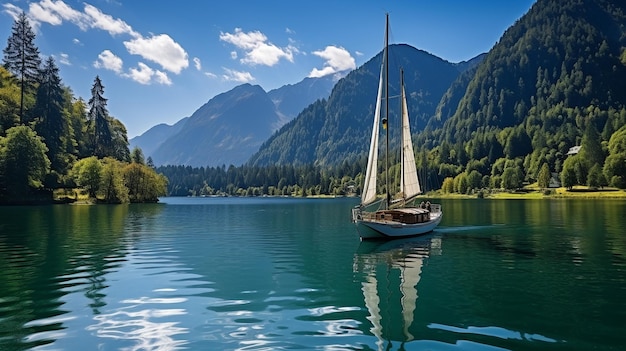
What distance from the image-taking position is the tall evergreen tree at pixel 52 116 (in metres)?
144

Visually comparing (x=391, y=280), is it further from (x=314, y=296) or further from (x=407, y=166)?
(x=407, y=166)

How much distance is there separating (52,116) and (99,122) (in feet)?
115

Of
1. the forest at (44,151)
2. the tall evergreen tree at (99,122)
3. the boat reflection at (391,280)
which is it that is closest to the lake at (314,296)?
the boat reflection at (391,280)

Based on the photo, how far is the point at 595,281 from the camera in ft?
85.8

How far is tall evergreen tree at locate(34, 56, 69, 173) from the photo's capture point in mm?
143625

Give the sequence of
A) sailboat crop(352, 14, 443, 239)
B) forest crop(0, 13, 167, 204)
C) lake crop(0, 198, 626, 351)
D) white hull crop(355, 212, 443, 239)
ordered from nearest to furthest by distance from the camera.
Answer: lake crop(0, 198, 626, 351) → sailboat crop(352, 14, 443, 239) → white hull crop(355, 212, 443, 239) → forest crop(0, 13, 167, 204)

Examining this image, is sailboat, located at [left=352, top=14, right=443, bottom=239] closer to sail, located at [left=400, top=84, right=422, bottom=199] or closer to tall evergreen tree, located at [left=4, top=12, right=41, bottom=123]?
sail, located at [left=400, top=84, right=422, bottom=199]

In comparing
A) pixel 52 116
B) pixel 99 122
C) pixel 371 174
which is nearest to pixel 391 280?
pixel 371 174

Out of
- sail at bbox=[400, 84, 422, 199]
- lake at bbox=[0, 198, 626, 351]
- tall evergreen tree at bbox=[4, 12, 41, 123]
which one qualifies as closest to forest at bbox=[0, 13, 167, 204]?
tall evergreen tree at bbox=[4, 12, 41, 123]

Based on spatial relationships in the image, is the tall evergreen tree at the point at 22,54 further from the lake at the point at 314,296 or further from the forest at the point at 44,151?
the lake at the point at 314,296

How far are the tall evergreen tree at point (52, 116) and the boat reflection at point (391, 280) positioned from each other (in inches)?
5178

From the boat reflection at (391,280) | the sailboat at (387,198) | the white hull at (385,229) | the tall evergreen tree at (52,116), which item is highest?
the tall evergreen tree at (52,116)

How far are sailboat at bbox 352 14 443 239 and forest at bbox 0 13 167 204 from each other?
107 meters

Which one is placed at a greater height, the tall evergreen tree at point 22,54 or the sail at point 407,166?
the tall evergreen tree at point 22,54
